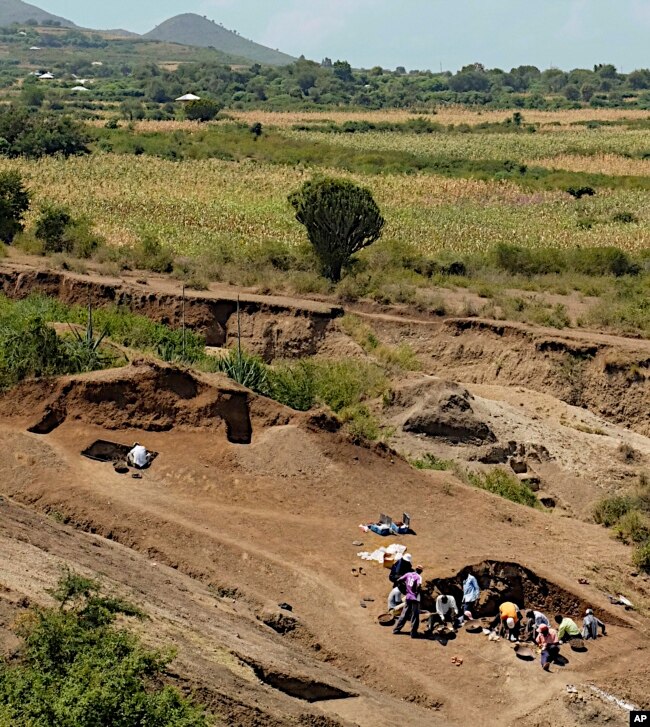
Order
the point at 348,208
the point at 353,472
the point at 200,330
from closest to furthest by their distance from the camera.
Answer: the point at 353,472, the point at 200,330, the point at 348,208

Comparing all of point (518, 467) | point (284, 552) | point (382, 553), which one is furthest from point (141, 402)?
point (518, 467)

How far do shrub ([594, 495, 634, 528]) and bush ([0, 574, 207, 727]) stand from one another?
10.9m

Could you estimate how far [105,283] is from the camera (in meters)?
32.9

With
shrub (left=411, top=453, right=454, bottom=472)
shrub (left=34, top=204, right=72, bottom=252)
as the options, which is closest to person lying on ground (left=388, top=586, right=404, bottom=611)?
shrub (left=411, top=453, right=454, bottom=472)

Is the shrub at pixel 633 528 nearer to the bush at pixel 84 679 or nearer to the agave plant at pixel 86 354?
the agave plant at pixel 86 354

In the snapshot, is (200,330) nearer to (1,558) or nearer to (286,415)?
(286,415)

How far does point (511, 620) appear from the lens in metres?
15.9

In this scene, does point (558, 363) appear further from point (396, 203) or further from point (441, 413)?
point (396, 203)

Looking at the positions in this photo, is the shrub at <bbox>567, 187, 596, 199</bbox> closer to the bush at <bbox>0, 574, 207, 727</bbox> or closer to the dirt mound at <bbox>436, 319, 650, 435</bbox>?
the dirt mound at <bbox>436, 319, 650, 435</bbox>

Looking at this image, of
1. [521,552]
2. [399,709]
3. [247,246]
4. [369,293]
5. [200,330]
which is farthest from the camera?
[247,246]

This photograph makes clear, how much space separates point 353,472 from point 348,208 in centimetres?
1881

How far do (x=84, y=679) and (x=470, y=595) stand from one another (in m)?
6.85

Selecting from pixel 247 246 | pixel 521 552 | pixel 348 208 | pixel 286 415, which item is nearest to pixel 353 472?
pixel 286 415

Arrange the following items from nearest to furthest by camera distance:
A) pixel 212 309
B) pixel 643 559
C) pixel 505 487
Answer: pixel 643 559
pixel 505 487
pixel 212 309
